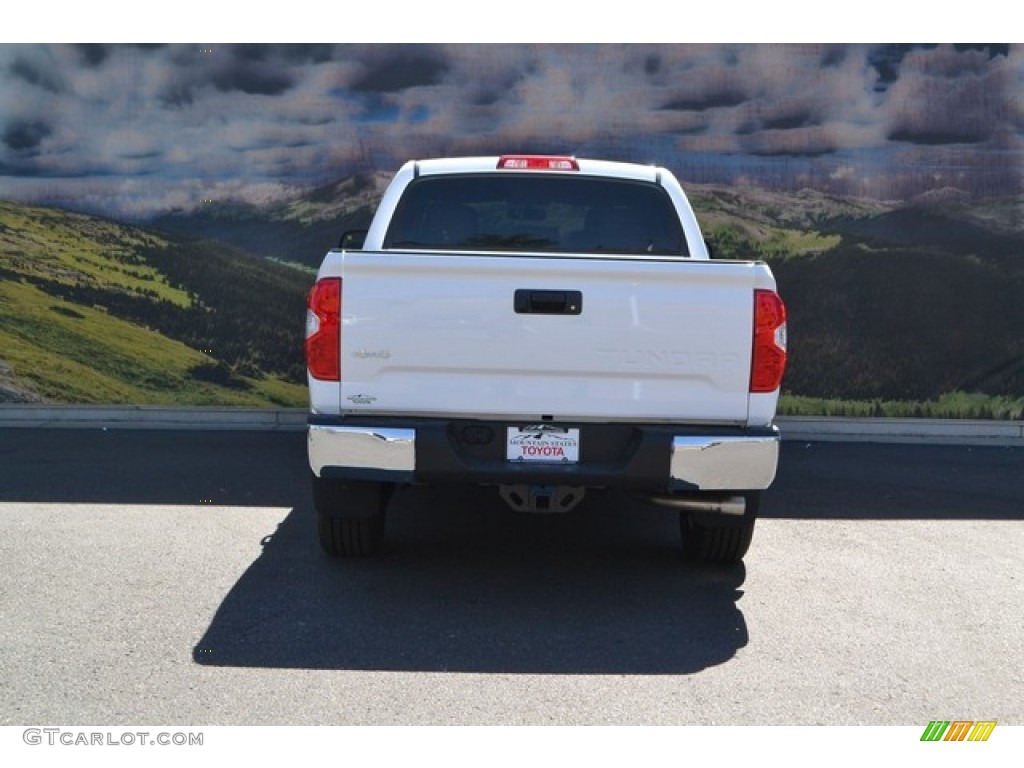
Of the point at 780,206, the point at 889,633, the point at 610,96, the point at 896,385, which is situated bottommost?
the point at 896,385

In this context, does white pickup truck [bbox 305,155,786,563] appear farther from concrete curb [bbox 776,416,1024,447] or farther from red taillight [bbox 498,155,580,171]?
concrete curb [bbox 776,416,1024,447]

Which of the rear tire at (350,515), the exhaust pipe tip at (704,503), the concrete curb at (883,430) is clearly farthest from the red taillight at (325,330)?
the concrete curb at (883,430)

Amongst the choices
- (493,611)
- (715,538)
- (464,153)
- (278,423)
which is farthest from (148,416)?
(715,538)

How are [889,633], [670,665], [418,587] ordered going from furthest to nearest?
[418,587] < [889,633] < [670,665]

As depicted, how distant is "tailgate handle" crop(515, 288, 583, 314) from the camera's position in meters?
4.95

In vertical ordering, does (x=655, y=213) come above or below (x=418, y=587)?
above

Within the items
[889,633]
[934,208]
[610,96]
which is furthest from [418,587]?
[934,208]

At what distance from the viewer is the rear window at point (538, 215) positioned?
6336 mm

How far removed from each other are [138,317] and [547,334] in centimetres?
655

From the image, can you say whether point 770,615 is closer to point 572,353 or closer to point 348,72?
point 572,353

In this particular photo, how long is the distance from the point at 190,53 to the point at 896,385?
23.0ft

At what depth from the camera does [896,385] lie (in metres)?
10.3

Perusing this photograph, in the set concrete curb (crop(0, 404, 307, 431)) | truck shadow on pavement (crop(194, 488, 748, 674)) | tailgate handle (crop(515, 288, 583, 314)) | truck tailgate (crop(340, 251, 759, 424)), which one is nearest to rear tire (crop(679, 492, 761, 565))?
truck shadow on pavement (crop(194, 488, 748, 674))

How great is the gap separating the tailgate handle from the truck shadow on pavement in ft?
4.48
